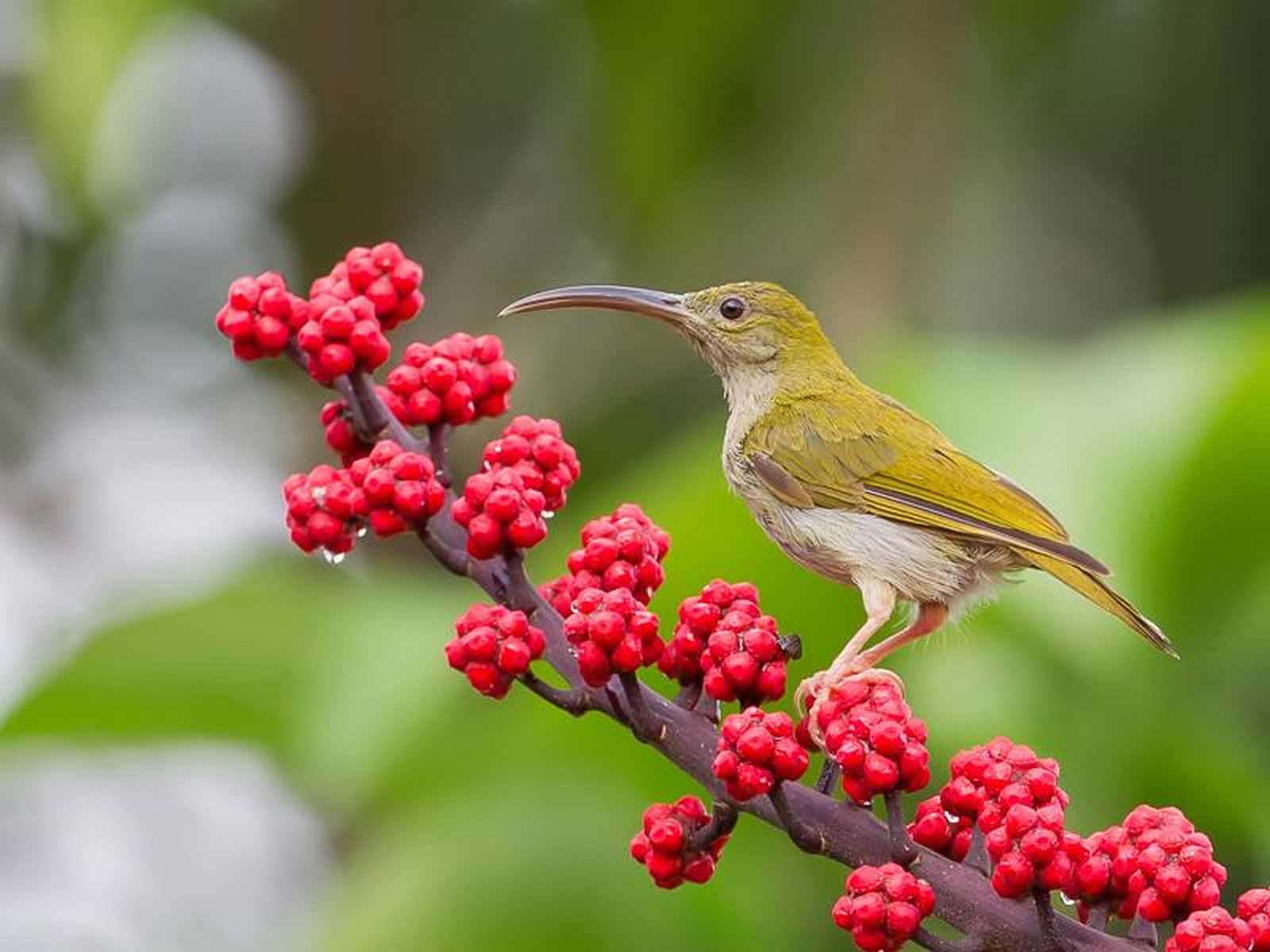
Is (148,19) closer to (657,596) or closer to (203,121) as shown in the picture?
(657,596)

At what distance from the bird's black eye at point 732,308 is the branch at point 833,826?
150cm

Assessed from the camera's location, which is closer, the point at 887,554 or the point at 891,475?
the point at 887,554

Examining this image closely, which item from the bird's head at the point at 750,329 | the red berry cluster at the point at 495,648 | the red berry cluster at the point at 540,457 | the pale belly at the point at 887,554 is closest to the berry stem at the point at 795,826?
the red berry cluster at the point at 495,648

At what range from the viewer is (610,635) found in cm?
237

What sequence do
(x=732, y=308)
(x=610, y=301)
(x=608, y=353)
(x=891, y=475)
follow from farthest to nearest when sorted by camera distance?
(x=608, y=353) < (x=732, y=308) < (x=891, y=475) < (x=610, y=301)

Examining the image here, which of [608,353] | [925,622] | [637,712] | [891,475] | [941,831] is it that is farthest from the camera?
[608,353]

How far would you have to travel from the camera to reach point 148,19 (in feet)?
18.3

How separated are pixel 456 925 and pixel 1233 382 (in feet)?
6.89

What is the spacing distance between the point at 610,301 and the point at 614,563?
2.69 feet

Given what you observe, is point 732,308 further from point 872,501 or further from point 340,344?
point 340,344

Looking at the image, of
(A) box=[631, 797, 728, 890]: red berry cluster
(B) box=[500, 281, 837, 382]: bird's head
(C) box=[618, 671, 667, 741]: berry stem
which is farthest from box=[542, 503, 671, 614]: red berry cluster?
(B) box=[500, 281, 837, 382]: bird's head

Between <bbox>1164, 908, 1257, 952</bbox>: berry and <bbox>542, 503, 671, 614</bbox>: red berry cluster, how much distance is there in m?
0.78

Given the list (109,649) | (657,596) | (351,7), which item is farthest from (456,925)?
(351,7)

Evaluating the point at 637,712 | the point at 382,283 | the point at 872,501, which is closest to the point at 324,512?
the point at 382,283
